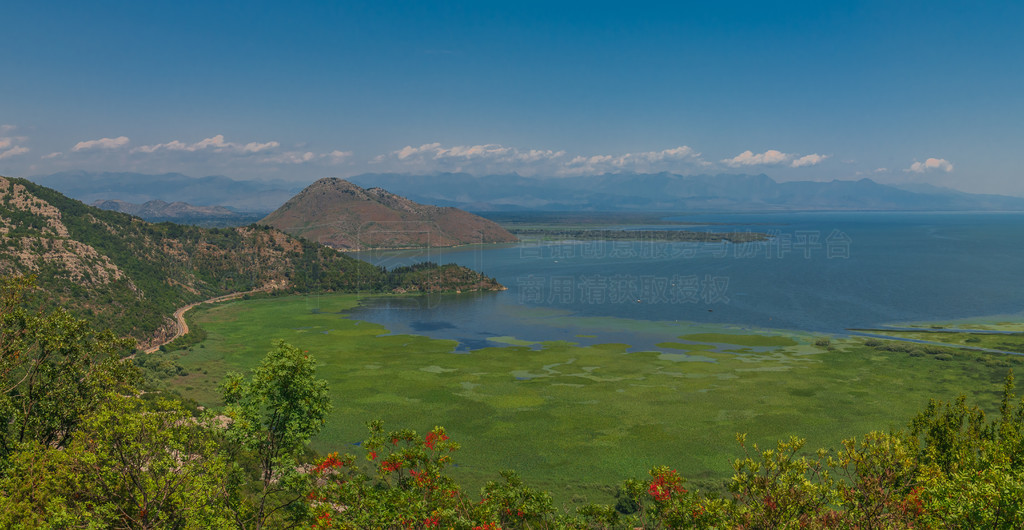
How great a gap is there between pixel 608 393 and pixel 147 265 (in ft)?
382

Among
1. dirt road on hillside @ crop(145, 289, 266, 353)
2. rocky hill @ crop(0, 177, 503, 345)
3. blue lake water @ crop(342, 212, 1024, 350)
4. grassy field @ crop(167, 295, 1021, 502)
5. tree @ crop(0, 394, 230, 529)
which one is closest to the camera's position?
tree @ crop(0, 394, 230, 529)

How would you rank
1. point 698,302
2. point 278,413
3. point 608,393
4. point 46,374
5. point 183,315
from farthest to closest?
point 698,302
point 183,315
point 608,393
point 46,374
point 278,413

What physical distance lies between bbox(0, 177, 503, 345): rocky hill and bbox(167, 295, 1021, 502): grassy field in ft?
71.3

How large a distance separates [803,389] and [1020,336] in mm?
51610

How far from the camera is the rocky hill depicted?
317ft

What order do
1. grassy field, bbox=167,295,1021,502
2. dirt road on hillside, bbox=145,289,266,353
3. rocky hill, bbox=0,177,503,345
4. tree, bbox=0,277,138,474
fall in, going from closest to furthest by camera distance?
tree, bbox=0,277,138,474, grassy field, bbox=167,295,1021,502, rocky hill, bbox=0,177,503,345, dirt road on hillside, bbox=145,289,266,353

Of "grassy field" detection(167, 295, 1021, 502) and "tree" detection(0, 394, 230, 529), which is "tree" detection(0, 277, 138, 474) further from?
"grassy field" detection(167, 295, 1021, 502)

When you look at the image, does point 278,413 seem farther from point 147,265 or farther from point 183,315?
point 147,265

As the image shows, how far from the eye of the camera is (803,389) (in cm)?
6869

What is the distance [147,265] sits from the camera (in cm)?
13462

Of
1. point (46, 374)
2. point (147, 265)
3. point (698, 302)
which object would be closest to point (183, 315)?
point (147, 265)

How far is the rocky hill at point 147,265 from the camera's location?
96688 mm

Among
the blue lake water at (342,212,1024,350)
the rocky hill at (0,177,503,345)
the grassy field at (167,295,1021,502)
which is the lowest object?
the grassy field at (167,295,1021,502)

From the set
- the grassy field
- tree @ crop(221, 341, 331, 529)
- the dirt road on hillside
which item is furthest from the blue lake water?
tree @ crop(221, 341, 331, 529)
